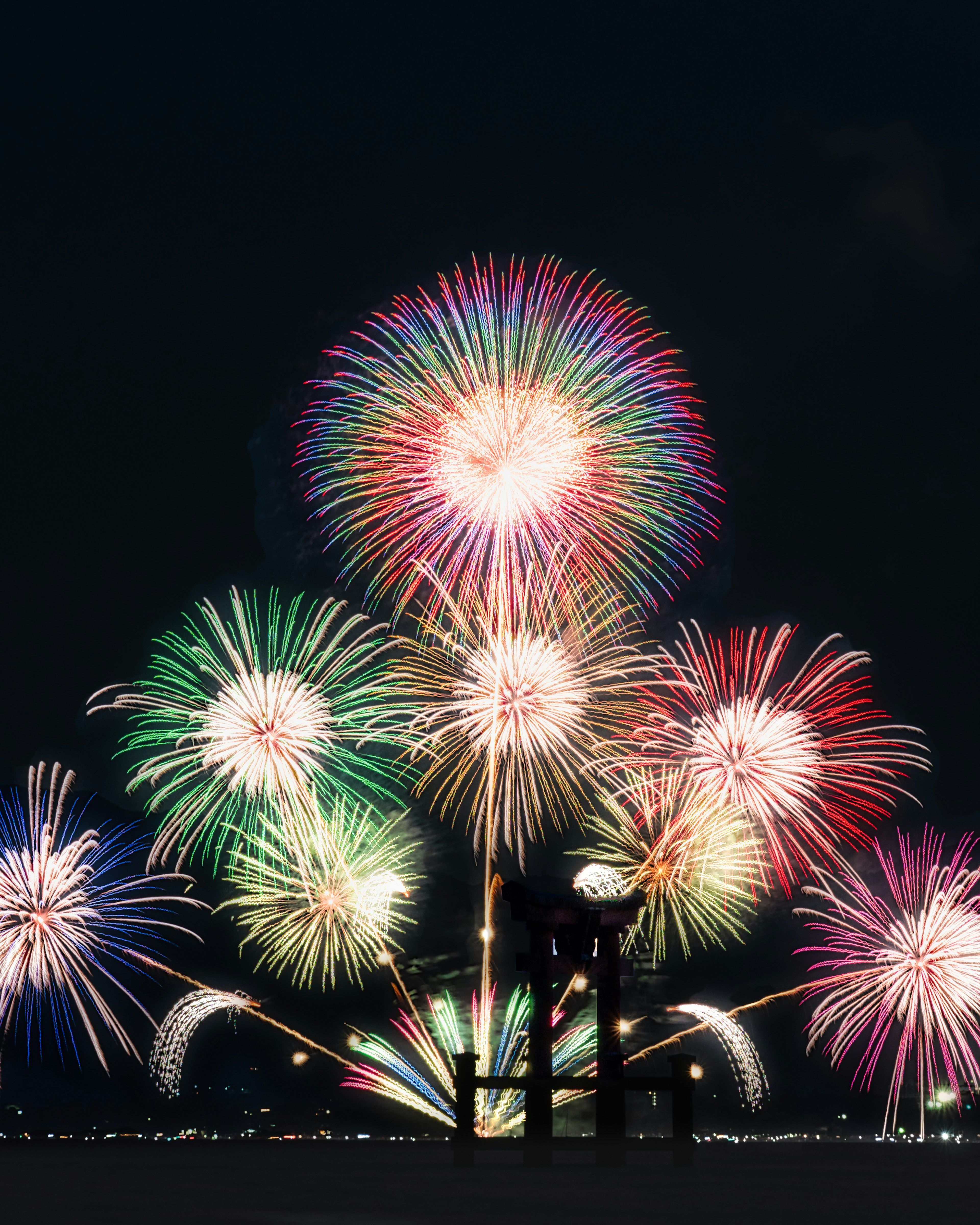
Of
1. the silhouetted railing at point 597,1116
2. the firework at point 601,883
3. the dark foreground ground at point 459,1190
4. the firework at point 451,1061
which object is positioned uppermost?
the firework at point 601,883

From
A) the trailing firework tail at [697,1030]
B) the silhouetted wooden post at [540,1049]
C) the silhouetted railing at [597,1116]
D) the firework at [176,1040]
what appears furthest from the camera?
the firework at [176,1040]

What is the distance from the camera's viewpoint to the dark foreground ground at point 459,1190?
1638cm

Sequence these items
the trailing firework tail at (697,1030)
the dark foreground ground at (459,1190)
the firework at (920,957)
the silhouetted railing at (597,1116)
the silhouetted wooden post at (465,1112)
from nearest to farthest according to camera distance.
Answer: the dark foreground ground at (459,1190)
the silhouetted railing at (597,1116)
the silhouetted wooden post at (465,1112)
the firework at (920,957)
the trailing firework tail at (697,1030)

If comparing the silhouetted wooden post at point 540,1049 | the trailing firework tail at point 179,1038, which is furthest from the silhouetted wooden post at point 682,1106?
the trailing firework tail at point 179,1038

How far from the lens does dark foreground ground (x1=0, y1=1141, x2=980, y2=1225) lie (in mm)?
16375

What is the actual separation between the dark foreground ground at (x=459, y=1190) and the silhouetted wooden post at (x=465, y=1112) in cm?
43

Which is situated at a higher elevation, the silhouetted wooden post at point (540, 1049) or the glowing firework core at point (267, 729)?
the glowing firework core at point (267, 729)

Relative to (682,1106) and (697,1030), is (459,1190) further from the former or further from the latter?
(697,1030)

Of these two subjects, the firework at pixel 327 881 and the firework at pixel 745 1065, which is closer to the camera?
the firework at pixel 327 881

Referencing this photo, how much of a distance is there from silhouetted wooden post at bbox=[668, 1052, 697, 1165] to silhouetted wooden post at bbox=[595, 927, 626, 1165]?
106 centimetres

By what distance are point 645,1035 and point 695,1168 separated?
39.4 m

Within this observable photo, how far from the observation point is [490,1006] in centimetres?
5547

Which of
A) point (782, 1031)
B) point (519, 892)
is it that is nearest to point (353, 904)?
point (519, 892)

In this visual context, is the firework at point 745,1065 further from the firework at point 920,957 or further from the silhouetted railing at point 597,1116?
the silhouetted railing at point 597,1116
